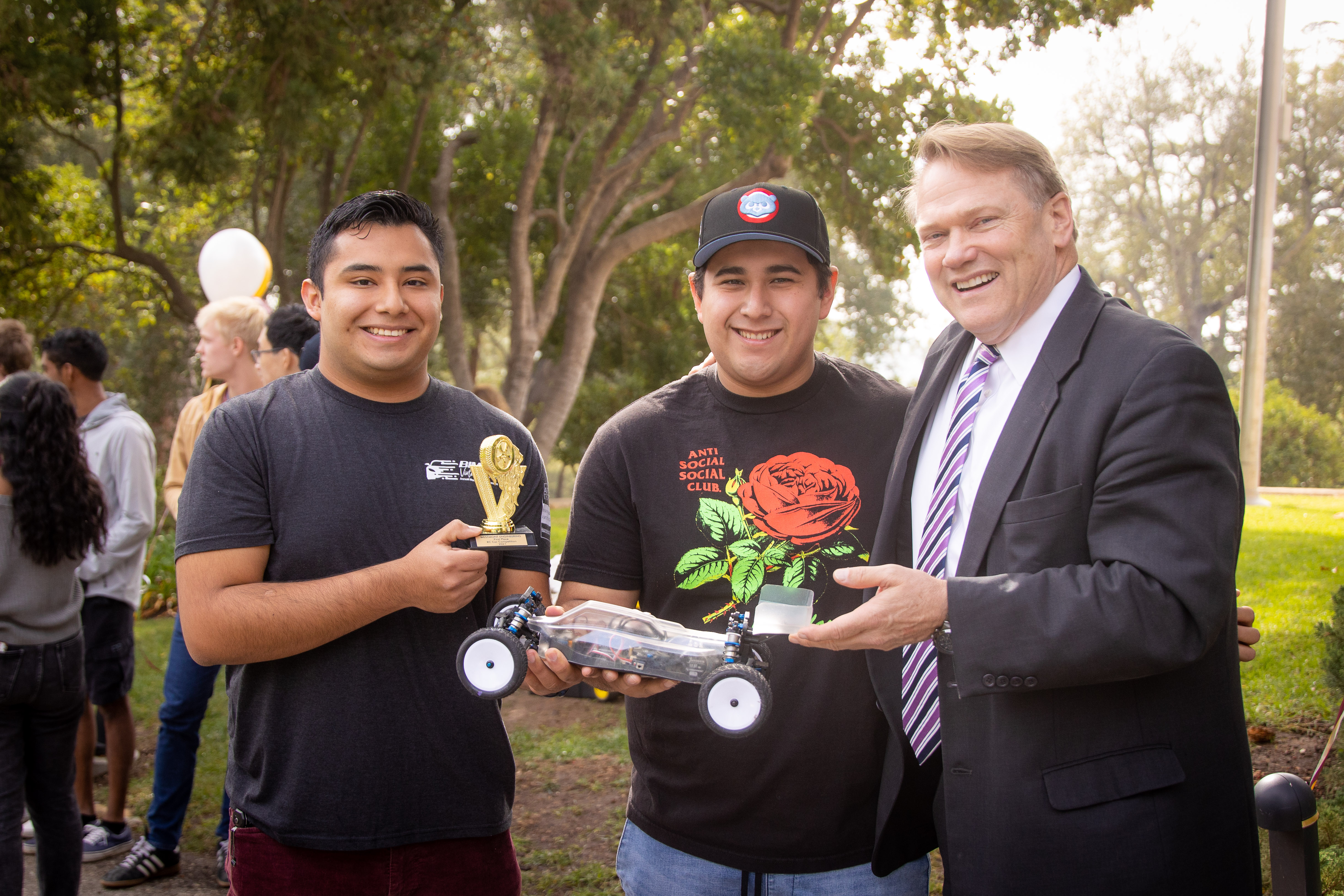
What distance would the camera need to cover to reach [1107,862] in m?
1.94

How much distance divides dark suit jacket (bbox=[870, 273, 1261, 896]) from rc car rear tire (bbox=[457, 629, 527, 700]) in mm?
994

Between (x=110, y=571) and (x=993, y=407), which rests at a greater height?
(x=993, y=407)

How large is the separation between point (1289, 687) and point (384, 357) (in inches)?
239

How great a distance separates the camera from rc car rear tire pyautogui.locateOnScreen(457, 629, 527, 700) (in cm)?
226

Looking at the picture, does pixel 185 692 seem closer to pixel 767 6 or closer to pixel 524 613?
pixel 524 613

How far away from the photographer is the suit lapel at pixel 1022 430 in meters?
2.07

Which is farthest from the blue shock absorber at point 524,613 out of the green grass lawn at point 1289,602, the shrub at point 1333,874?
the green grass lawn at point 1289,602

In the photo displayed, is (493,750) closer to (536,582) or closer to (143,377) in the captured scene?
(536,582)

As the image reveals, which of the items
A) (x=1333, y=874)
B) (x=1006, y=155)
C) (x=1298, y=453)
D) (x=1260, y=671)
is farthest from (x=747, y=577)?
(x=1298, y=453)

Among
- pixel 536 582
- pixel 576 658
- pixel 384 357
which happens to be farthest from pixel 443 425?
pixel 576 658

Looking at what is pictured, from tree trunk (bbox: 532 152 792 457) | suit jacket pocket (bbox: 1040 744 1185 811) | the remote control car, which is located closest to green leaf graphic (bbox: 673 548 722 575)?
the remote control car

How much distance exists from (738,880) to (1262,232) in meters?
12.9

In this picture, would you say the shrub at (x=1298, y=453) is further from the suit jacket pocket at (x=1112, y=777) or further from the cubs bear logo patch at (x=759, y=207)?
the suit jacket pocket at (x=1112, y=777)

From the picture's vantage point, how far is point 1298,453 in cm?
2202
